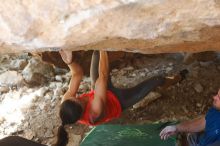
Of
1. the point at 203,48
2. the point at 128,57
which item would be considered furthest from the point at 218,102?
the point at 128,57

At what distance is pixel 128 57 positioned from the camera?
12.2 feet

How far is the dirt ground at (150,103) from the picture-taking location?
308 cm

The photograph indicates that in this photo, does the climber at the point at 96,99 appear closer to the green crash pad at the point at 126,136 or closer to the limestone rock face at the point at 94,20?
the green crash pad at the point at 126,136

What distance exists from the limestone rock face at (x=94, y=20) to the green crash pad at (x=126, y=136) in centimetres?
140

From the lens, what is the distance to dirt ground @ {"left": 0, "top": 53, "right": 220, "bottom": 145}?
121 inches

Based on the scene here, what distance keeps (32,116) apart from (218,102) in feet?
6.08

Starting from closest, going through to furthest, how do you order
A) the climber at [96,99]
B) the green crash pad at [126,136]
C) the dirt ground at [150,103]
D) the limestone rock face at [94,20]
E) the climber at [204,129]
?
the limestone rock face at [94,20], the climber at [204,129], the climber at [96,99], the green crash pad at [126,136], the dirt ground at [150,103]

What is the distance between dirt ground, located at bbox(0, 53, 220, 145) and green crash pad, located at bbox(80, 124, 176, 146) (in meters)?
0.27

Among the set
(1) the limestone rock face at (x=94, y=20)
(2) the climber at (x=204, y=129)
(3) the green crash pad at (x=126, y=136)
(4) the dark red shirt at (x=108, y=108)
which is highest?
(1) the limestone rock face at (x=94, y=20)

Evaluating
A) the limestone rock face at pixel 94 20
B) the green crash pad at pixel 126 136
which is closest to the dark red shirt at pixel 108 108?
the green crash pad at pixel 126 136

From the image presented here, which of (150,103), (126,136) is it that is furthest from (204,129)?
(150,103)

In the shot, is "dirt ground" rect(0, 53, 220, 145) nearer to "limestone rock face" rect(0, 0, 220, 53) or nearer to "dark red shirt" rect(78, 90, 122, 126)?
"dark red shirt" rect(78, 90, 122, 126)

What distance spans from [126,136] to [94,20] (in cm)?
169

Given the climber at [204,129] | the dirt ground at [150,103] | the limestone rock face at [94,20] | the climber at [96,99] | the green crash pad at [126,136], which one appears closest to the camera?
the limestone rock face at [94,20]
